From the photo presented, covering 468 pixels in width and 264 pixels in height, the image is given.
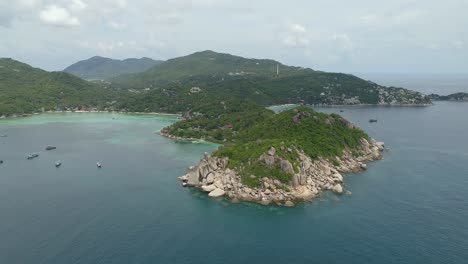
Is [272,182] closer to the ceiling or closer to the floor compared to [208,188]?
closer to the ceiling

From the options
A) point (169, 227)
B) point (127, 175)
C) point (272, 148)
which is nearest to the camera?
A: point (169, 227)

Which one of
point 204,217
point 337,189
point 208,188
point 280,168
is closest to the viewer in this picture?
point 204,217

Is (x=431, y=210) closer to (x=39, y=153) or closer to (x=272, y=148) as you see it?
(x=272, y=148)

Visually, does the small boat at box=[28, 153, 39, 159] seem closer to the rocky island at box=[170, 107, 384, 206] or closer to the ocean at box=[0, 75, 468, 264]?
the ocean at box=[0, 75, 468, 264]

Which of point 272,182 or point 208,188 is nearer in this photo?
point 272,182

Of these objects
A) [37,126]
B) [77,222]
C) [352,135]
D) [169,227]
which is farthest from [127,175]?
[37,126]

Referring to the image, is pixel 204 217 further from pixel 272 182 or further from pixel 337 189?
pixel 337 189

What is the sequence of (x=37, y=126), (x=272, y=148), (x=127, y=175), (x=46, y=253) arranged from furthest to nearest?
(x=37, y=126), (x=127, y=175), (x=272, y=148), (x=46, y=253)

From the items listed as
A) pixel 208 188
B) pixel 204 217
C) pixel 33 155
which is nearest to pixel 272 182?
pixel 208 188
